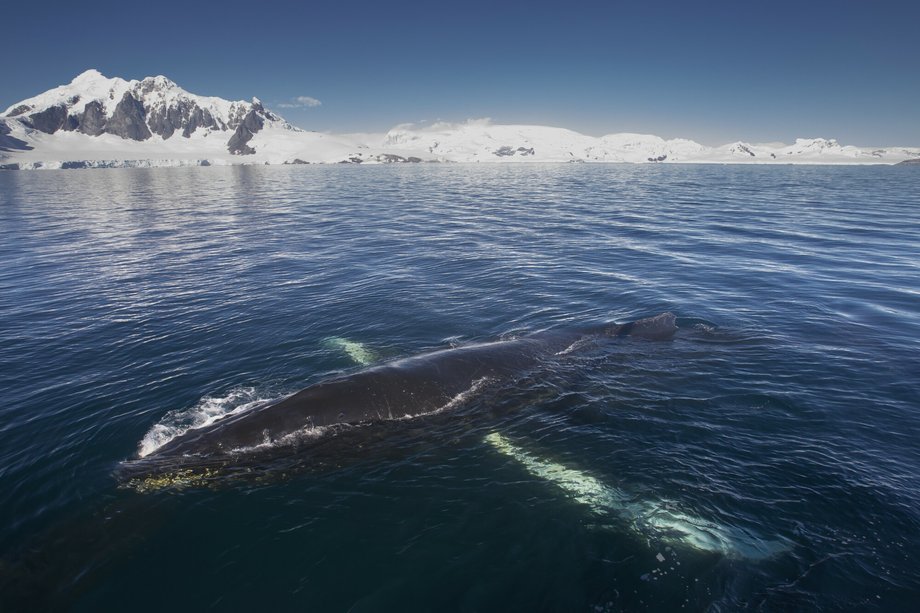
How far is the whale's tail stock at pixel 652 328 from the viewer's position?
1752cm

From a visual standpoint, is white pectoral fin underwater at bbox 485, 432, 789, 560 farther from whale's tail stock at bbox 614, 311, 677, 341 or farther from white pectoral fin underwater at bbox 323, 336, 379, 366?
whale's tail stock at bbox 614, 311, 677, 341

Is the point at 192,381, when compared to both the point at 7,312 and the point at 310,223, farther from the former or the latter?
the point at 310,223

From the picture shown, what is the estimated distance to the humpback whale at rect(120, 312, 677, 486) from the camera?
10.4m

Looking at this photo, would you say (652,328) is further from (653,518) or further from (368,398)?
(368,398)

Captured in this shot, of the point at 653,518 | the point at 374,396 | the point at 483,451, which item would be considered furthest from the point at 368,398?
the point at 653,518

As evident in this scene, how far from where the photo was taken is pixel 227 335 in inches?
724

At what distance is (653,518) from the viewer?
888 cm

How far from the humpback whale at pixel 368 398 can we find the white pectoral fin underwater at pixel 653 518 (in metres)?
3.20

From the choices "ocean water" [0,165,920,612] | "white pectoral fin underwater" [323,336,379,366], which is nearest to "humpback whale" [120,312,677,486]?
"ocean water" [0,165,920,612]

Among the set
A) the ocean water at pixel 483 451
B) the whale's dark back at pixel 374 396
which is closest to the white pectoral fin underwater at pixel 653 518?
the ocean water at pixel 483 451

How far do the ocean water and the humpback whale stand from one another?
0.48 m

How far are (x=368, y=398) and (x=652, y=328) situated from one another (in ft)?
38.9

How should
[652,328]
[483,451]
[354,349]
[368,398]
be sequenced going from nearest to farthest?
[483,451] < [368,398] < [354,349] < [652,328]

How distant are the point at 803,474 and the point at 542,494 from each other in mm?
5985
